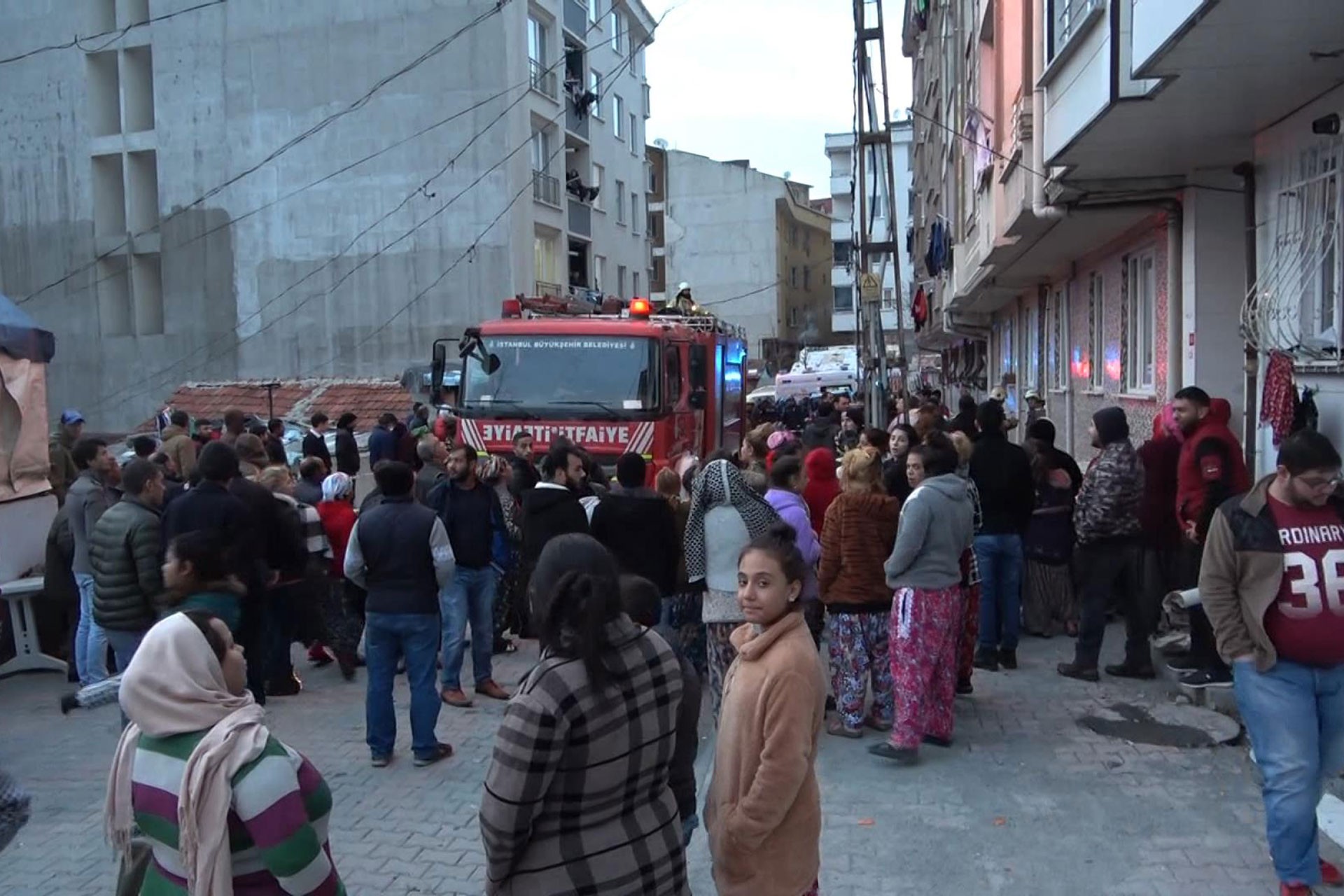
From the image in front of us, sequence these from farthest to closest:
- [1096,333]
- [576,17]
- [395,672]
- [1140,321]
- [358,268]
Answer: [576,17] → [358,268] → [1096,333] → [1140,321] → [395,672]

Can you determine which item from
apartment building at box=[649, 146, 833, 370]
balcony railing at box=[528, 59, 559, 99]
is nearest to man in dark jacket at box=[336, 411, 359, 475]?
balcony railing at box=[528, 59, 559, 99]

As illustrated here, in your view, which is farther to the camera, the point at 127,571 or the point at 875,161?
the point at 875,161

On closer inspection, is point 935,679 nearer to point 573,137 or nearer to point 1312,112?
point 1312,112

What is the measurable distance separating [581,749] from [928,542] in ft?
12.9

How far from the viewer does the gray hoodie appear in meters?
6.30

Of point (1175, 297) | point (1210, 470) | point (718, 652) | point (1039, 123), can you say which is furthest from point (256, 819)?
point (1175, 297)

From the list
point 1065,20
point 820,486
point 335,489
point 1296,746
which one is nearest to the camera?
point 1296,746

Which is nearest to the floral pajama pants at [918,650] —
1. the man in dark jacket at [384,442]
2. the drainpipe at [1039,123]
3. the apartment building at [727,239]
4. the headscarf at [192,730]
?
the headscarf at [192,730]

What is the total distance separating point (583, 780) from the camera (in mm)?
2803

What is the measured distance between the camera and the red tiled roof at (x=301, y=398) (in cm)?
2884

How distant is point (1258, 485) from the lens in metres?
4.55

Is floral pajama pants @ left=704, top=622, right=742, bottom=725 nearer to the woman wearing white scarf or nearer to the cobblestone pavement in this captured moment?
the cobblestone pavement

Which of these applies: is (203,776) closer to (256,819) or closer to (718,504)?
(256,819)

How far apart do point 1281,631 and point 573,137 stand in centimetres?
3376
